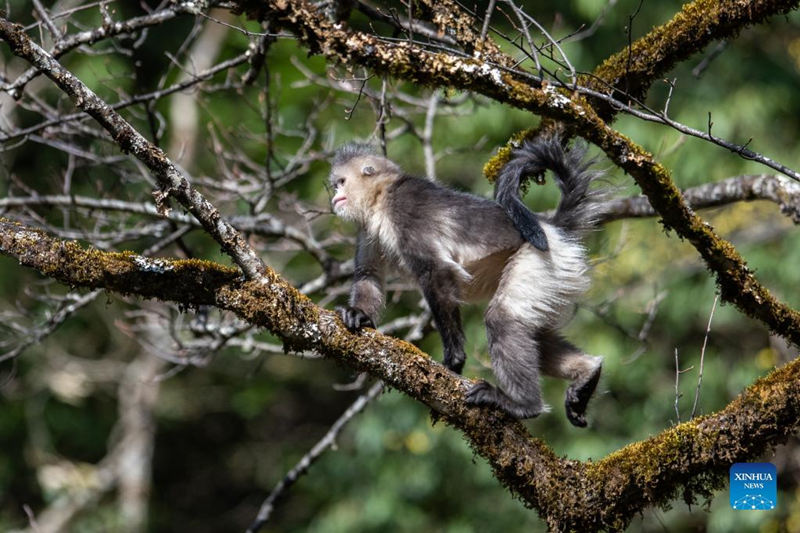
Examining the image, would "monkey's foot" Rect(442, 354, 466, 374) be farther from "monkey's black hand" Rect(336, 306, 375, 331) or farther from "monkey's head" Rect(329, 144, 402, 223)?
"monkey's head" Rect(329, 144, 402, 223)

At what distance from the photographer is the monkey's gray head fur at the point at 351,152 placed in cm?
519

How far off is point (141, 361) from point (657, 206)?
33.3 ft

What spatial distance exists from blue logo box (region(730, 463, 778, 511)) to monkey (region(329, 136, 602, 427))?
2.79 feet

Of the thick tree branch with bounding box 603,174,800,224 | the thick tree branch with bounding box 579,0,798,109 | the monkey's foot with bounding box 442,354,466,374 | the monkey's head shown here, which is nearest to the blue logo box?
the monkey's foot with bounding box 442,354,466,374

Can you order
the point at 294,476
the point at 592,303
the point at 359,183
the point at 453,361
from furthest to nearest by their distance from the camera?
the point at 592,303
the point at 294,476
the point at 359,183
the point at 453,361

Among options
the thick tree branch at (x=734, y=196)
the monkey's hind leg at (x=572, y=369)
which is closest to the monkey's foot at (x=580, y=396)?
the monkey's hind leg at (x=572, y=369)

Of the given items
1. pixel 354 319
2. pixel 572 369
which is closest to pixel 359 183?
pixel 354 319

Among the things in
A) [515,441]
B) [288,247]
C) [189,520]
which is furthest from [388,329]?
[189,520]

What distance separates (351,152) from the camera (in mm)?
5219

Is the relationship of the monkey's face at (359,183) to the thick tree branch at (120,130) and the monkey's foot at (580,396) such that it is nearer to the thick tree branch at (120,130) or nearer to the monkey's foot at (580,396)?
the monkey's foot at (580,396)

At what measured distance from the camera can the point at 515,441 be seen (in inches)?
140

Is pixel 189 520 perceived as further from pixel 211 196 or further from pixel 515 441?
pixel 515 441

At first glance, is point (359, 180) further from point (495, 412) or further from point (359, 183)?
point (495, 412)

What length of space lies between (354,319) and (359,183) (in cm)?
143
